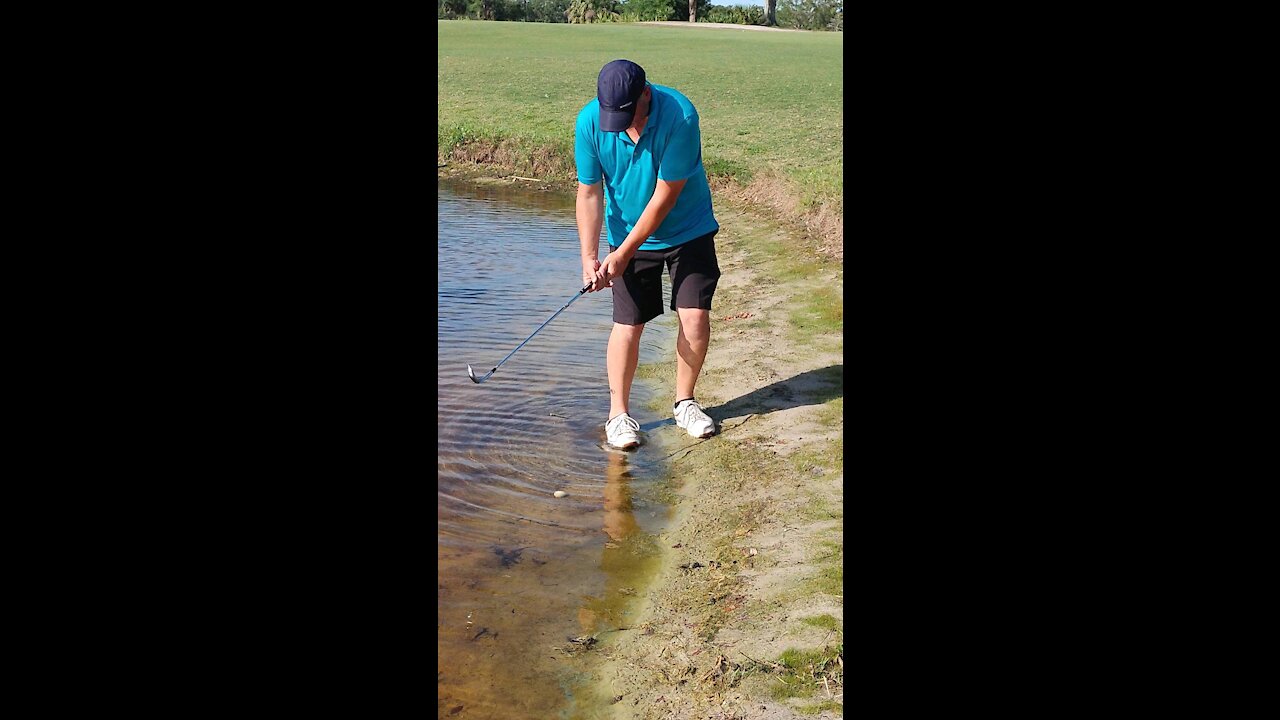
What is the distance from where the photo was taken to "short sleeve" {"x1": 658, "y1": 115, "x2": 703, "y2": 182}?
190 inches

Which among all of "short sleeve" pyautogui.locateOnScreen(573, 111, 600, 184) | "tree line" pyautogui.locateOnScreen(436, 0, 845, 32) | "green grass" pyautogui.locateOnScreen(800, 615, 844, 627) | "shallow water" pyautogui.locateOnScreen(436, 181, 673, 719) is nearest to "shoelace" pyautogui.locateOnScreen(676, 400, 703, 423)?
"shallow water" pyautogui.locateOnScreen(436, 181, 673, 719)

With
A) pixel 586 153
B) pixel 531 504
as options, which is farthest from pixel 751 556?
pixel 586 153

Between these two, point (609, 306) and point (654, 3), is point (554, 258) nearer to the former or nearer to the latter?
point (609, 306)

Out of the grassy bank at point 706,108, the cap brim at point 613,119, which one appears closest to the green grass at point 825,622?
the grassy bank at point 706,108

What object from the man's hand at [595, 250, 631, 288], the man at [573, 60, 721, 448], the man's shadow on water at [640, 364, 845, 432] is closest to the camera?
the man at [573, 60, 721, 448]

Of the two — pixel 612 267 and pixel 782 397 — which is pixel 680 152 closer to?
pixel 612 267

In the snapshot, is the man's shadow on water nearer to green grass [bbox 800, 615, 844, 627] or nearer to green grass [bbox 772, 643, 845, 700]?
green grass [bbox 800, 615, 844, 627]

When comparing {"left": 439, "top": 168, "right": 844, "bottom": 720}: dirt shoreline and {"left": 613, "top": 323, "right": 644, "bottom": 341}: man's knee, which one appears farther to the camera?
{"left": 613, "top": 323, "right": 644, "bottom": 341}: man's knee

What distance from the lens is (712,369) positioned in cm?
668

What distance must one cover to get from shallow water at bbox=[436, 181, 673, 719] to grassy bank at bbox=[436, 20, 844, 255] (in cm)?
159

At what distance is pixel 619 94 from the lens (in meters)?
4.58

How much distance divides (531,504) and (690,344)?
1162 millimetres

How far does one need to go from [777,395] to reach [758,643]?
265cm
